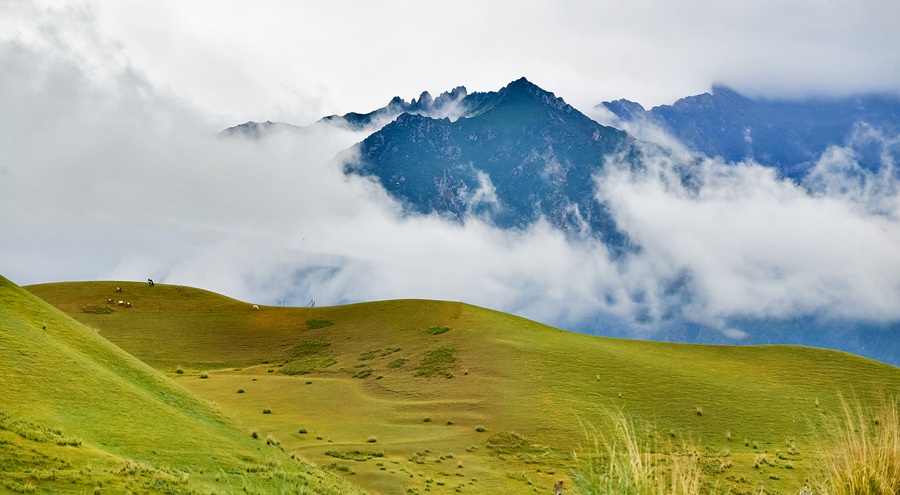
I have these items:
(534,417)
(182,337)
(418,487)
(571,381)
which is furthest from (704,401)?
(182,337)

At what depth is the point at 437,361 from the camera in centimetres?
5919

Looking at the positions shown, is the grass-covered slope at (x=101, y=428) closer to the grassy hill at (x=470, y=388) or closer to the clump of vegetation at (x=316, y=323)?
the grassy hill at (x=470, y=388)

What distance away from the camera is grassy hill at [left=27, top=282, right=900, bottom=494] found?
119 feet

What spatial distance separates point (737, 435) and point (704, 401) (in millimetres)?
5996

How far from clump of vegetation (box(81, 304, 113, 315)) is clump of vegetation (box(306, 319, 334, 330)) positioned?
80.2ft

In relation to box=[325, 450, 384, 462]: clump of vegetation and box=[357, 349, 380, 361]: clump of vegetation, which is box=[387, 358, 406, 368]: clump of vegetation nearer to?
box=[357, 349, 380, 361]: clump of vegetation

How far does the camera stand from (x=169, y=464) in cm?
2111

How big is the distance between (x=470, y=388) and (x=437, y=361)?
25.2ft

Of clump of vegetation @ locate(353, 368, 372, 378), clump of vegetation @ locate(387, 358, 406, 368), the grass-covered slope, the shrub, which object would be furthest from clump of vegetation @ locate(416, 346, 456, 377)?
the grass-covered slope

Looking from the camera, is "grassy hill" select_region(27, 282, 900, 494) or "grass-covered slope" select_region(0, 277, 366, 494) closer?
"grass-covered slope" select_region(0, 277, 366, 494)

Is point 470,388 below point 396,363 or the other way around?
below

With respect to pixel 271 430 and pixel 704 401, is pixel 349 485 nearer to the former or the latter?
pixel 271 430

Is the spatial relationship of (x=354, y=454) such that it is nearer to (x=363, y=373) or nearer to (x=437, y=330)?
(x=363, y=373)

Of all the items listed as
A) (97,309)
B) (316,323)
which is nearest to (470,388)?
(316,323)
